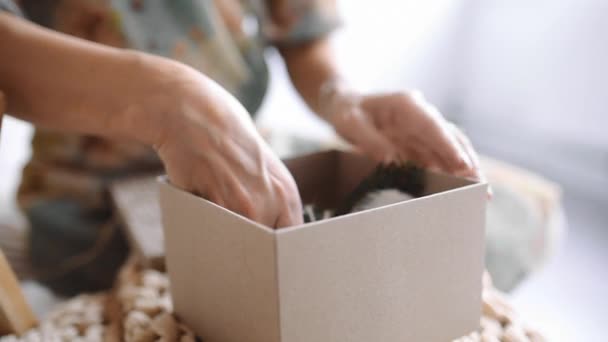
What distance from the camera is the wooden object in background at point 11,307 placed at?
1.36 ft

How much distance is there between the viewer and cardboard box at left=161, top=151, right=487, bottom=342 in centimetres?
32

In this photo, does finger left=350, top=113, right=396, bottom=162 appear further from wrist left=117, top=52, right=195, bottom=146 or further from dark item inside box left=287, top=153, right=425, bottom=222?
wrist left=117, top=52, right=195, bottom=146

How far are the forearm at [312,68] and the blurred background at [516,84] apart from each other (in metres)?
0.56

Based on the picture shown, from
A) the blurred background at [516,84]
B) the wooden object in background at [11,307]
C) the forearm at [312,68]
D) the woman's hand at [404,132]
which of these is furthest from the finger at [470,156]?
the blurred background at [516,84]

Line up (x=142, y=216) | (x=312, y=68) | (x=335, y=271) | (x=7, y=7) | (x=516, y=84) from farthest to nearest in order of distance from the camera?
(x=516, y=84) < (x=312, y=68) < (x=142, y=216) < (x=7, y=7) < (x=335, y=271)

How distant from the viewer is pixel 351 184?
530 mm

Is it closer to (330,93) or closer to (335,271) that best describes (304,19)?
(330,93)

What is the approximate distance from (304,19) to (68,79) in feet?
1.36

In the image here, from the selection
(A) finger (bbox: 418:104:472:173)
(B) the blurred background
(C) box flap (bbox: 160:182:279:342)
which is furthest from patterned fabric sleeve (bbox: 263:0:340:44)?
(B) the blurred background

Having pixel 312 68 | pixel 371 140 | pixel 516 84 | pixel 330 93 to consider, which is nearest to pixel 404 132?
pixel 371 140

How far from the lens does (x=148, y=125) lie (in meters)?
0.39

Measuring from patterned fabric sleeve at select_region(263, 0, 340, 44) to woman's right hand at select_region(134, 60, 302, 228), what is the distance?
16.1 inches

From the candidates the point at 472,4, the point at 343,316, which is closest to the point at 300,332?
the point at 343,316

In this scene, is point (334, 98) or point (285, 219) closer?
point (285, 219)
